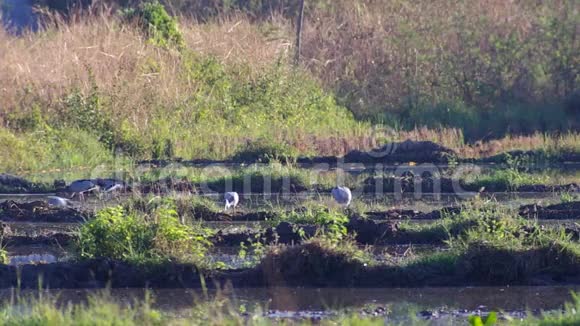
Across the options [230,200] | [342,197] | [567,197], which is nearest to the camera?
[342,197]

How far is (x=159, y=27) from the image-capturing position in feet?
75.3

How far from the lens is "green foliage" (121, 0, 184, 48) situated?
890 inches

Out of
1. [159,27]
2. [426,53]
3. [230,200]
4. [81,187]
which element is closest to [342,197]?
[230,200]

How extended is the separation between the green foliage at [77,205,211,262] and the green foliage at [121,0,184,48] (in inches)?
529

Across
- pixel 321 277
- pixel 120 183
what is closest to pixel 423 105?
pixel 120 183

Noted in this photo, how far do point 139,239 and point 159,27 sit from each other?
14.3 metres

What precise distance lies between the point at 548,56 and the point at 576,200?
12837 millimetres

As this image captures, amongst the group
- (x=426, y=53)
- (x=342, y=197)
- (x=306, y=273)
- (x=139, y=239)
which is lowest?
(x=306, y=273)

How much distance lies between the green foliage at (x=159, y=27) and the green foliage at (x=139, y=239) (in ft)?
44.1

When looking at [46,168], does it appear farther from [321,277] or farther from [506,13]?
[506,13]

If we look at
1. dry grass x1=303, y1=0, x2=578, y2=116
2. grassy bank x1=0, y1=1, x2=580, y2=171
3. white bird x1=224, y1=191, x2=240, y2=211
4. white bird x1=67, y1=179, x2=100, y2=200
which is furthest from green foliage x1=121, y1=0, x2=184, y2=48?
white bird x1=224, y1=191, x2=240, y2=211

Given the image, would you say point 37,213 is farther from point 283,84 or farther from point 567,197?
point 283,84

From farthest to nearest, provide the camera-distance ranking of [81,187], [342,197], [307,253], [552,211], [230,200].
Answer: [81,187]
[230,200]
[552,211]
[342,197]
[307,253]

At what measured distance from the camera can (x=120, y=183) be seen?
48.6ft
